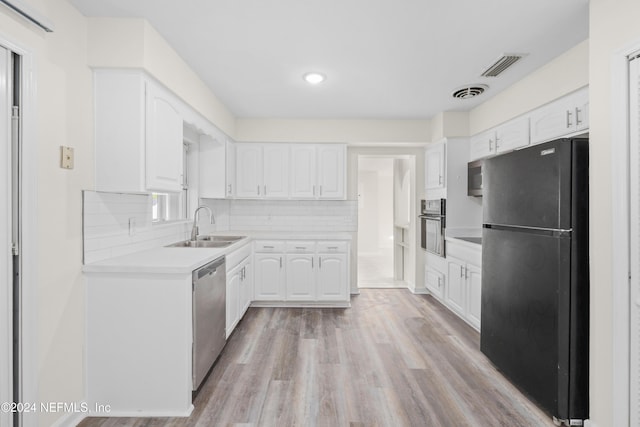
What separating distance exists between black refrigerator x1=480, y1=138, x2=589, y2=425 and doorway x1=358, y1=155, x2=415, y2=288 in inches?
109

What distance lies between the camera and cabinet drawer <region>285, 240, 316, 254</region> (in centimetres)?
422

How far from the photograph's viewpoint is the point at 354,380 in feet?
8.04

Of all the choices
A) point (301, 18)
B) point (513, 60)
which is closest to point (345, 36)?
point (301, 18)

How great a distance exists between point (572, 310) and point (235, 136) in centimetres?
395

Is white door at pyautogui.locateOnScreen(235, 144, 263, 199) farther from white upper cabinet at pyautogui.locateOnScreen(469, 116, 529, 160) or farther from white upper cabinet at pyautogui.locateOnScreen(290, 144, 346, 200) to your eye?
white upper cabinet at pyautogui.locateOnScreen(469, 116, 529, 160)

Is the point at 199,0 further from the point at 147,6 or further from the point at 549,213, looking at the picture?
the point at 549,213

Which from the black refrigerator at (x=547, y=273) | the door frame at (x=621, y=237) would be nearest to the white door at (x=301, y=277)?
the black refrigerator at (x=547, y=273)

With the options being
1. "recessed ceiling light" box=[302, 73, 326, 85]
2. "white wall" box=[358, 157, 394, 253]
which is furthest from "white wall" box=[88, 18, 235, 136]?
"white wall" box=[358, 157, 394, 253]

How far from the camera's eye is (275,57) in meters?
2.69

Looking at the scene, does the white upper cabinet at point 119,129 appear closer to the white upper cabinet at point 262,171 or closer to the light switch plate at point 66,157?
the light switch plate at point 66,157

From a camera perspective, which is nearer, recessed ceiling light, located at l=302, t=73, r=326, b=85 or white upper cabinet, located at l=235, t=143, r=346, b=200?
recessed ceiling light, located at l=302, t=73, r=326, b=85

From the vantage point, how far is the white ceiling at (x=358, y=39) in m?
2.02

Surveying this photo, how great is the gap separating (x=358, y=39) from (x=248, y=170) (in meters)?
2.58

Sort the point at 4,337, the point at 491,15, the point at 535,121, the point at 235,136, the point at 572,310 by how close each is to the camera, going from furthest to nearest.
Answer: the point at 235,136 < the point at 535,121 < the point at 491,15 < the point at 572,310 < the point at 4,337
